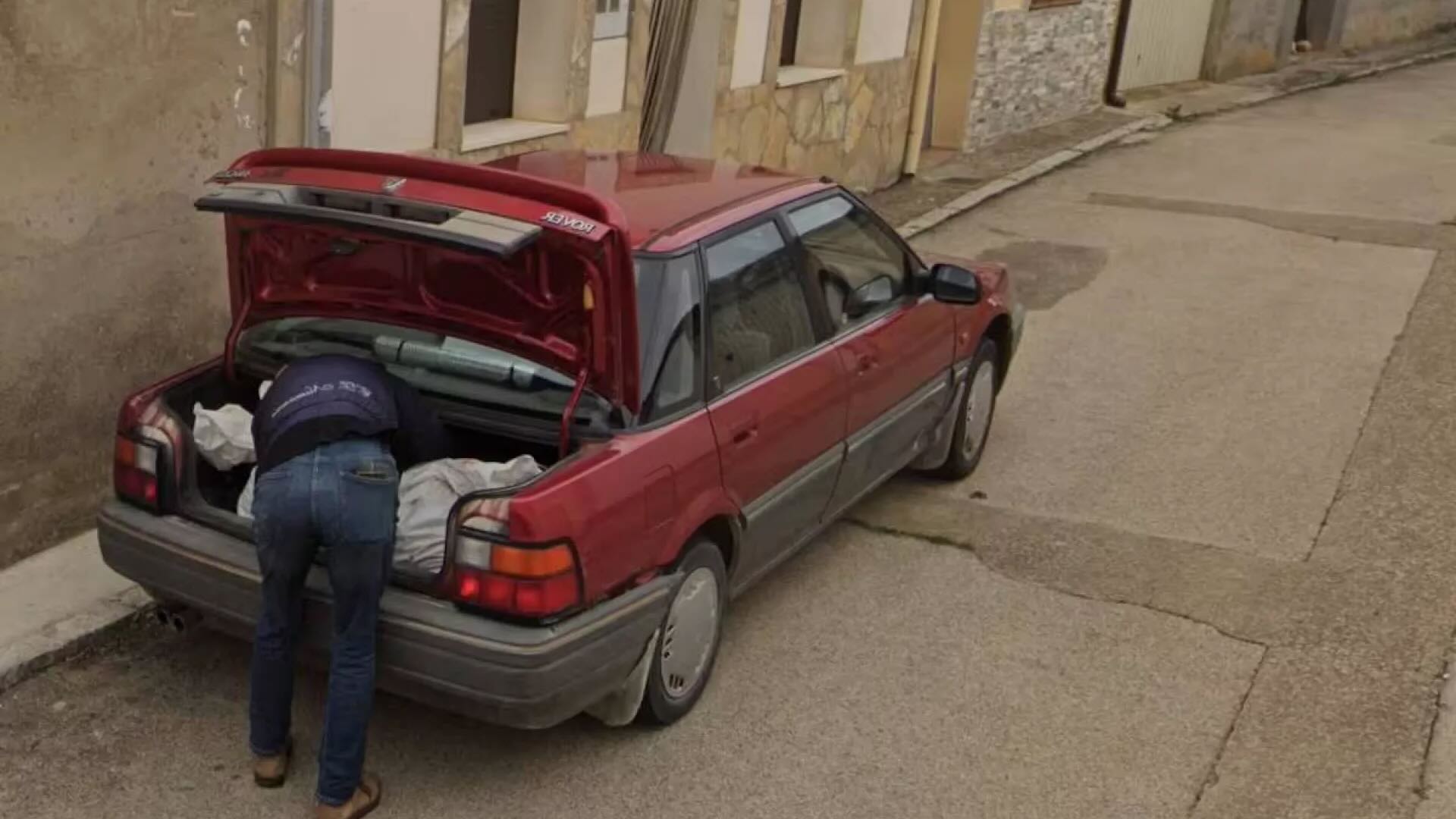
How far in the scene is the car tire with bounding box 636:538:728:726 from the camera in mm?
5074

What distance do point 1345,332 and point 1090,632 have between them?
16.9 feet

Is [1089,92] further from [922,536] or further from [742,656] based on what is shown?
[742,656]

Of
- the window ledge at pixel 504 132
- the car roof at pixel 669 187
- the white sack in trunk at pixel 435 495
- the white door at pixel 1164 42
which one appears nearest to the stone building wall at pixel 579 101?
the window ledge at pixel 504 132

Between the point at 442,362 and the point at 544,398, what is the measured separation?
37 centimetres

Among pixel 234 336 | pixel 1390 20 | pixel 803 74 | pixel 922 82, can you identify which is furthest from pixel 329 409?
pixel 1390 20

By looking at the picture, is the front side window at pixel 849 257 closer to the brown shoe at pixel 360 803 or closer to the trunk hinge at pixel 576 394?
the trunk hinge at pixel 576 394

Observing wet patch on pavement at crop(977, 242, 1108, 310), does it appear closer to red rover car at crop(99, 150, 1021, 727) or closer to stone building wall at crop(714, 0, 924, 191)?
stone building wall at crop(714, 0, 924, 191)

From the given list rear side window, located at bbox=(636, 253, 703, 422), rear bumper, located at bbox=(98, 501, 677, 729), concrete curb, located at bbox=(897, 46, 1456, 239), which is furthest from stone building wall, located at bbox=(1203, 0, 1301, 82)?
rear bumper, located at bbox=(98, 501, 677, 729)

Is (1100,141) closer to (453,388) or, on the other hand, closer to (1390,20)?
(1390,20)

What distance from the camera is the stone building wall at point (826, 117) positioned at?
11.3 metres

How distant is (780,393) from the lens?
5562 mm

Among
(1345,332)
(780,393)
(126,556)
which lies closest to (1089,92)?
(1345,332)

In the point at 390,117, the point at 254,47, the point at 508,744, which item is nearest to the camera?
the point at 508,744

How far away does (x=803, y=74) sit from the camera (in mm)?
12555
